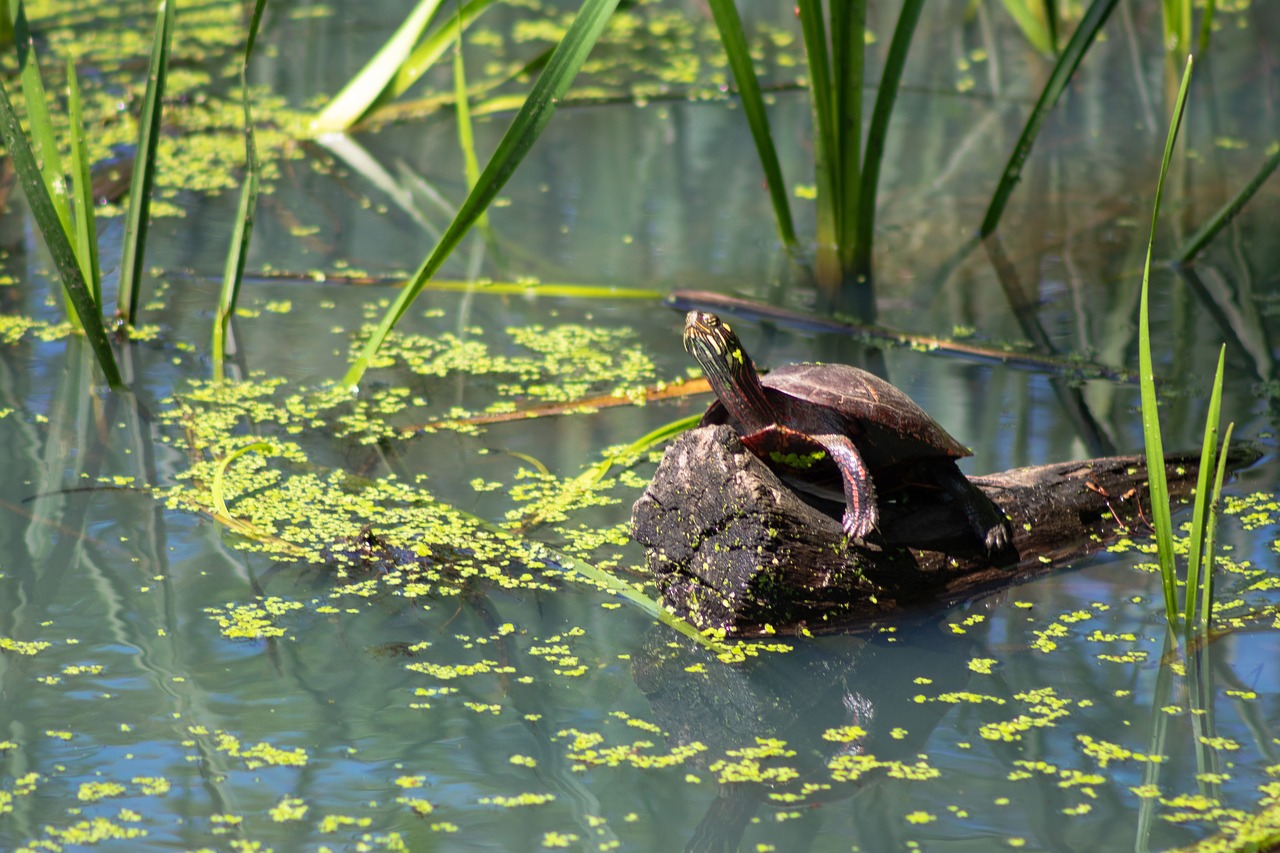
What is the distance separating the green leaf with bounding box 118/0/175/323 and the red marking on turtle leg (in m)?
2.02

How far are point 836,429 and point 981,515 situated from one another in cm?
36

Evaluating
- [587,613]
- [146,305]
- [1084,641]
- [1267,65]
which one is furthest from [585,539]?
[1267,65]

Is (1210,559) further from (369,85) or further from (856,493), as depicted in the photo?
(369,85)

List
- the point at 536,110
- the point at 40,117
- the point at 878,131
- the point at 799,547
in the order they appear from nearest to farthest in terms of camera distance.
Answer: the point at 799,547
the point at 536,110
the point at 40,117
the point at 878,131

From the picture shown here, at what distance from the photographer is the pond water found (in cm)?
192

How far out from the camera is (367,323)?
3990 mm

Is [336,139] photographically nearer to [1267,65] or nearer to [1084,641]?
[1084,641]

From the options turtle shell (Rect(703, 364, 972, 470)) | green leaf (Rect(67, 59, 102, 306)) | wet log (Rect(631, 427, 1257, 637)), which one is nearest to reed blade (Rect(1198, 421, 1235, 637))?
wet log (Rect(631, 427, 1257, 637))

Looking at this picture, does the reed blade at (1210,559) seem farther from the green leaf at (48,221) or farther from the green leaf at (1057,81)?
the green leaf at (48,221)

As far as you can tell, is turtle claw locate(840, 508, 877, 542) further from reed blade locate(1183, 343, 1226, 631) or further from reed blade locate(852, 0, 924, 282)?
reed blade locate(852, 0, 924, 282)

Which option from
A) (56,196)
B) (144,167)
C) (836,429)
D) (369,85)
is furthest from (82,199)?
(369,85)

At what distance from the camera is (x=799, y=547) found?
2377 millimetres

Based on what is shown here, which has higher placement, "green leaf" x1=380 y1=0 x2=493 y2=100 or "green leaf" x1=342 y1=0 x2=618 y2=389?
"green leaf" x1=380 y1=0 x2=493 y2=100

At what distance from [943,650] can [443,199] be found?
11.3 ft
